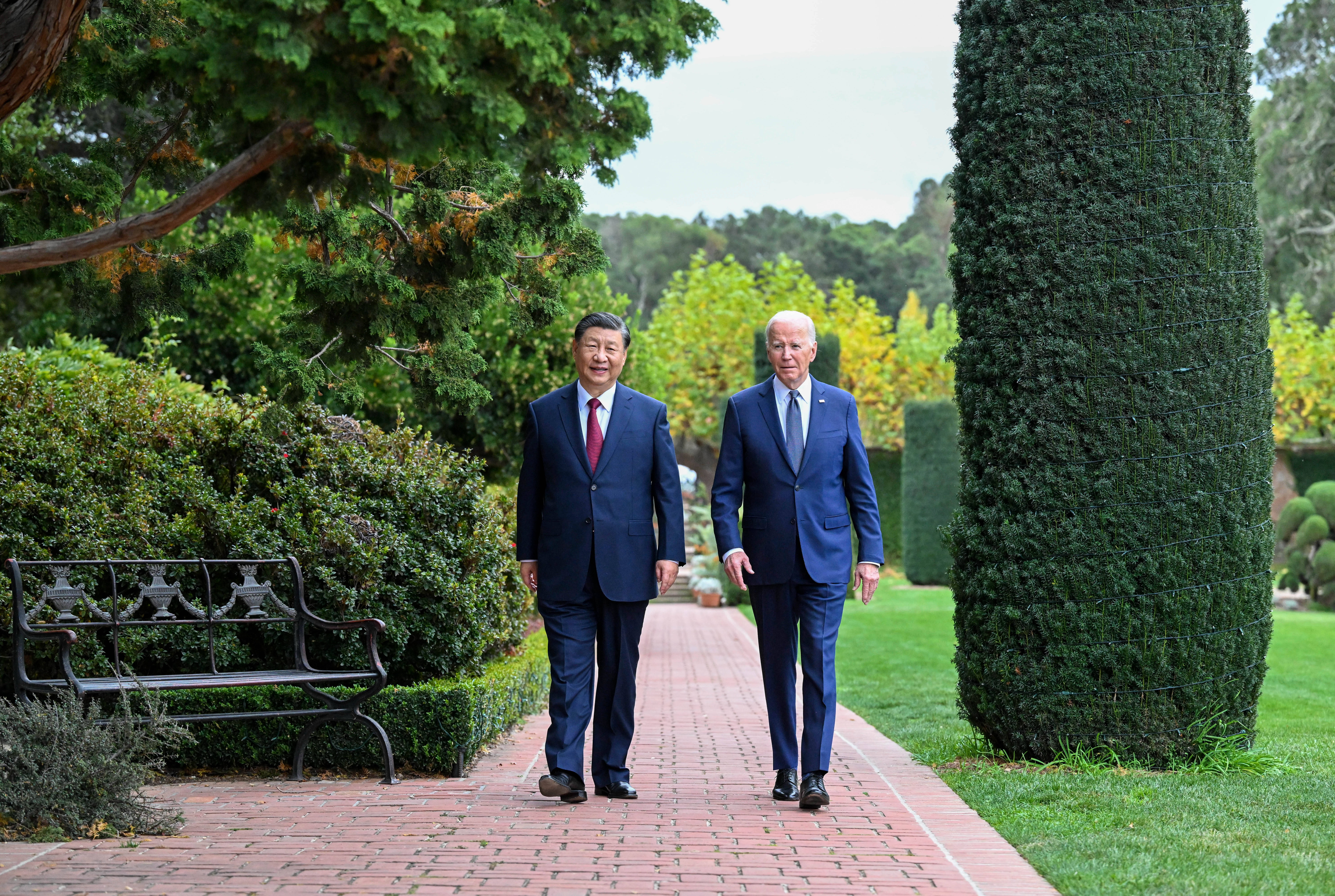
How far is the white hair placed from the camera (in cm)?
490

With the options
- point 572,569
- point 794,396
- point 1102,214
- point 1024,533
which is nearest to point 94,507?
point 572,569

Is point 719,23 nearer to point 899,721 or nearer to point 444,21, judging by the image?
point 444,21

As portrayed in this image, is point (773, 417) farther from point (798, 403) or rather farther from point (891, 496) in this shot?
point (891, 496)

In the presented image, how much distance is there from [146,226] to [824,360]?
1582 centimetres

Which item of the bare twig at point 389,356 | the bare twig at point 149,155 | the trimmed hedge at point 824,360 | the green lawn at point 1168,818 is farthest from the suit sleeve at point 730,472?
the trimmed hedge at point 824,360

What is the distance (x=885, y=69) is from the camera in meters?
57.0

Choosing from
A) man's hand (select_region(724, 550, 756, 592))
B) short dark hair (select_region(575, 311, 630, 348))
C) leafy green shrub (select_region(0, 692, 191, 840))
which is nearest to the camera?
leafy green shrub (select_region(0, 692, 191, 840))

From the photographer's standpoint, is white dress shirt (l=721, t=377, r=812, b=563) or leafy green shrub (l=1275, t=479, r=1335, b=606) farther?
leafy green shrub (l=1275, t=479, r=1335, b=606)

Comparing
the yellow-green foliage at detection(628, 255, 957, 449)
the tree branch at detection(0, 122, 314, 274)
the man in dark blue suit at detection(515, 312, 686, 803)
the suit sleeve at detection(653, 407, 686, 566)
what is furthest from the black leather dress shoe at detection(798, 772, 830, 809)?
the yellow-green foliage at detection(628, 255, 957, 449)

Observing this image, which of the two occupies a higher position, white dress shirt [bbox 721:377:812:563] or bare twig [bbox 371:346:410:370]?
bare twig [bbox 371:346:410:370]

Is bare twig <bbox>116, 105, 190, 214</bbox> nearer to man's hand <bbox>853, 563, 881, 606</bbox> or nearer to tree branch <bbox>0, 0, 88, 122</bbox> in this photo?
A: tree branch <bbox>0, 0, 88, 122</bbox>

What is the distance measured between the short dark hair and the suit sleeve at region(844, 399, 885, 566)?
3.36 feet

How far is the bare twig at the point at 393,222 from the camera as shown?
190 inches

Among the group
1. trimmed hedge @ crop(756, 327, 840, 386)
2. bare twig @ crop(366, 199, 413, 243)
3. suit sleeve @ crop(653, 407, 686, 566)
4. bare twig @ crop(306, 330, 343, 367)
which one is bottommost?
suit sleeve @ crop(653, 407, 686, 566)
